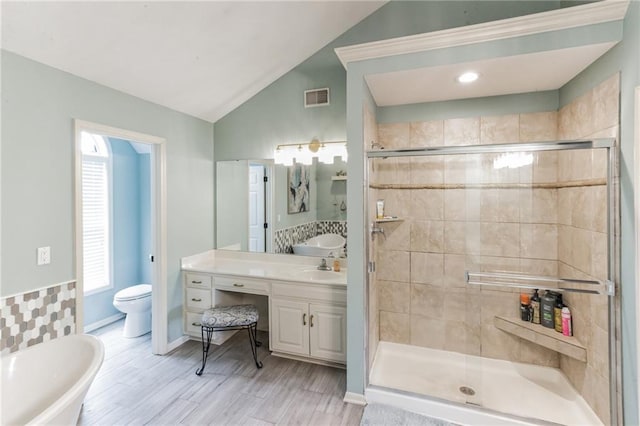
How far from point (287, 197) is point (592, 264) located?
2.56m

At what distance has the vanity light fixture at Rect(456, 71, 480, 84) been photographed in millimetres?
2097

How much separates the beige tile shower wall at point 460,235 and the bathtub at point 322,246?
→ 18.0 inches

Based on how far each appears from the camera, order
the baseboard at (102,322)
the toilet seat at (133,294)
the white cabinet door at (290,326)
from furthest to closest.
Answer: the baseboard at (102,322) < the toilet seat at (133,294) < the white cabinet door at (290,326)

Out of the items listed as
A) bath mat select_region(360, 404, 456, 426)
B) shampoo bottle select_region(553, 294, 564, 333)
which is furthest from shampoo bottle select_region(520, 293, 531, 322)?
bath mat select_region(360, 404, 456, 426)

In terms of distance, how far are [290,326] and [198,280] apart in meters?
1.11

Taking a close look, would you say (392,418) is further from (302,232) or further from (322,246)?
(302,232)

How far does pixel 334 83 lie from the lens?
3.02m

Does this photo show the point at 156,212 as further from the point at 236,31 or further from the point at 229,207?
the point at 236,31

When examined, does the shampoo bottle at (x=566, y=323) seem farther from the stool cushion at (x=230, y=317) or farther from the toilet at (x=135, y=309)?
the toilet at (x=135, y=309)

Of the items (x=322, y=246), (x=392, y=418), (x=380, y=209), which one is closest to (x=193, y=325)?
(x=322, y=246)

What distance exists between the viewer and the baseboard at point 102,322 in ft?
11.2

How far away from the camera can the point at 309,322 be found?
268cm

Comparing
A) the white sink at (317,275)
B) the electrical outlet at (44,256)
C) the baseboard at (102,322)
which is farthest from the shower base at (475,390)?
the baseboard at (102,322)

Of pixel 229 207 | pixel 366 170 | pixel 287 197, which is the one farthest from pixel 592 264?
pixel 229 207
